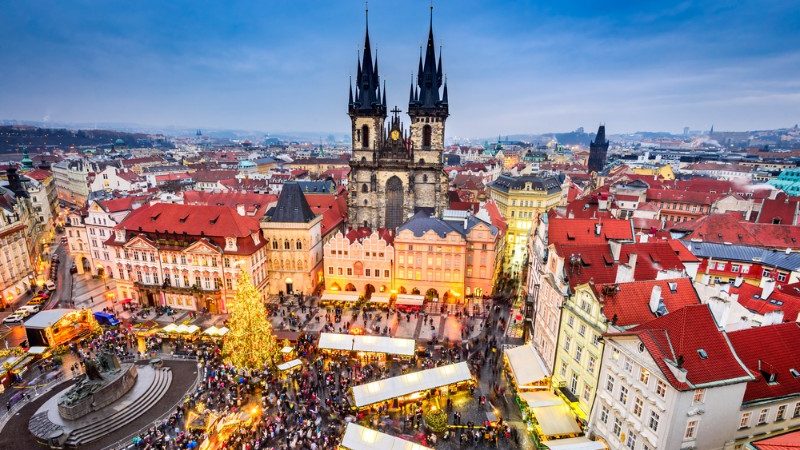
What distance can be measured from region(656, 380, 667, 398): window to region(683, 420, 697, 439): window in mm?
2126

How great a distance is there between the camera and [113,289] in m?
62.2

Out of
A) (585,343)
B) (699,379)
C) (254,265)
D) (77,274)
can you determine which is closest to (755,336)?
(699,379)

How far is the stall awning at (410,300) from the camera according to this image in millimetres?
55625

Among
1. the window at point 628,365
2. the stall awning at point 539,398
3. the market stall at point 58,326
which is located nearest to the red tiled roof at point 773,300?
the window at point 628,365

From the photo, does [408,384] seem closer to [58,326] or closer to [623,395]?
[623,395]

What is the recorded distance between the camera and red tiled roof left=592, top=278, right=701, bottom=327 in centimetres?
3023

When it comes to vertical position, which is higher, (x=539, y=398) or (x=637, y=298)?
(x=637, y=298)

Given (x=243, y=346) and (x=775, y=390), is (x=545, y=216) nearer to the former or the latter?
(x=775, y=390)

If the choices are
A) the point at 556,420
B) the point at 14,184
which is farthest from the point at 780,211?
the point at 14,184

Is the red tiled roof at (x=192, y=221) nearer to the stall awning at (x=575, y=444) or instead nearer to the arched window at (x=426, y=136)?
the arched window at (x=426, y=136)

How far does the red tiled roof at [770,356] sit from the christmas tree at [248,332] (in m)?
37.0

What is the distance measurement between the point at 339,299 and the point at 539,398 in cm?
2947

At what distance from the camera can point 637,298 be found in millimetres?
31250

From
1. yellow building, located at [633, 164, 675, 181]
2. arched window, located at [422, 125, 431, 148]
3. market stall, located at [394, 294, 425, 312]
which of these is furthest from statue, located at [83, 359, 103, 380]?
yellow building, located at [633, 164, 675, 181]
